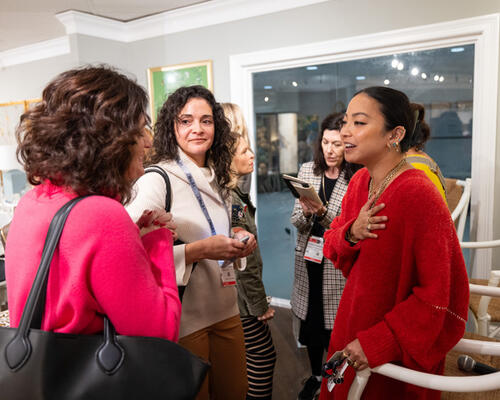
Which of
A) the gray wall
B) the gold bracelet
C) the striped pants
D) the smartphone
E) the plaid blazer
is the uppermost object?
the gray wall

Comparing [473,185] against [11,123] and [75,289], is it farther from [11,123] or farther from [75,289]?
[11,123]

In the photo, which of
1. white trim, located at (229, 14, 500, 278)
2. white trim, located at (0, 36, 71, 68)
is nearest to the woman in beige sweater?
white trim, located at (229, 14, 500, 278)

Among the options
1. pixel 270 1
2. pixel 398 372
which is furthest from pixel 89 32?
pixel 398 372

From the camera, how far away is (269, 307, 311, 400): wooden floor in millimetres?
2427

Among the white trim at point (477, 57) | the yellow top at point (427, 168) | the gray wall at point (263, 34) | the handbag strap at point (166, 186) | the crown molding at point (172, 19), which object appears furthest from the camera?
the crown molding at point (172, 19)

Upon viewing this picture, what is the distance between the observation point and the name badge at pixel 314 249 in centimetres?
219

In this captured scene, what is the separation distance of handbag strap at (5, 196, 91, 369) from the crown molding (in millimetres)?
2934

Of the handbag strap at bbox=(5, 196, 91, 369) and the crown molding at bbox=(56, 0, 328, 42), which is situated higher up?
the crown molding at bbox=(56, 0, 328, 42)

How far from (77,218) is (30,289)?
17 cm

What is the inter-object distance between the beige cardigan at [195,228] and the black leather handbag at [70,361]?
0.56 metres

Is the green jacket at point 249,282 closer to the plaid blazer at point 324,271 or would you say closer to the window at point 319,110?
the plaid blazer at point 324,271

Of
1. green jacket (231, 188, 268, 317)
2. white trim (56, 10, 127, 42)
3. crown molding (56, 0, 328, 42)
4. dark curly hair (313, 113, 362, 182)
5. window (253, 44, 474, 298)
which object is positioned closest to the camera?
green jacket (231, 188, 268, 317)

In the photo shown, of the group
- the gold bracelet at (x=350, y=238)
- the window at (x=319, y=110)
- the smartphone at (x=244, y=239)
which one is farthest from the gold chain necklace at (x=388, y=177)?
the window at (x=319, y=110)

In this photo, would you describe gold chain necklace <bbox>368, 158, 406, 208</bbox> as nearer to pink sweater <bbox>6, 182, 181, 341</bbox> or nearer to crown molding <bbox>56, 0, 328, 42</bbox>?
pink sweater <bbox>6, 182, 181, 341</bbox>
